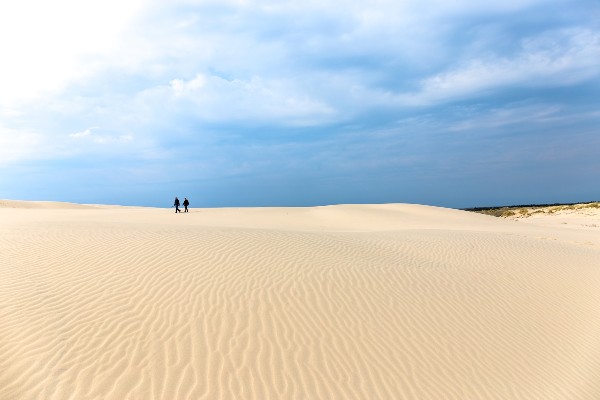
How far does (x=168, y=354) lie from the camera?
6.34 m

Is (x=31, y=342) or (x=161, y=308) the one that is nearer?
(x=31, y=342)

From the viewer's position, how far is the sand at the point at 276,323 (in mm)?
5992

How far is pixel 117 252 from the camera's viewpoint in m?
10.7

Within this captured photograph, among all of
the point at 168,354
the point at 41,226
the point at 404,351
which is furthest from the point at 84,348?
the point at 41,226

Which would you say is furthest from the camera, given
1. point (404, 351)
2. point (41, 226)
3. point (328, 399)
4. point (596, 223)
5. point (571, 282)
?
point (596, 223)

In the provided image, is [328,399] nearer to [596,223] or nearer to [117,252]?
[117,252]

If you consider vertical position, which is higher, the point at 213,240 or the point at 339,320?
the point at 213,240

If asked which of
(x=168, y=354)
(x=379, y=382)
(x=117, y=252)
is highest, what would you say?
(x=117, y=252)

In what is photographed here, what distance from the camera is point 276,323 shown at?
24.5 feet

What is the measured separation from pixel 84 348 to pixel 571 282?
1242cm

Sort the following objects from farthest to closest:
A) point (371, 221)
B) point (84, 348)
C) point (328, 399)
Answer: point (371, 221), point (84, 348), point (328, 399)

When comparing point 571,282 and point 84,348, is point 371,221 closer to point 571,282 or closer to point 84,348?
point 571,282

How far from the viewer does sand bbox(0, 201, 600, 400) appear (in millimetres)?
5992

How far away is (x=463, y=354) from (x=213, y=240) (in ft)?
25.6
